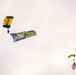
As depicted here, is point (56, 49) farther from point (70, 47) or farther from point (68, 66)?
point (68, 66)

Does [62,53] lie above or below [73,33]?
below

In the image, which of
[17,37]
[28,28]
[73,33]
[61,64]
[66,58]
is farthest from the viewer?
[61,64]

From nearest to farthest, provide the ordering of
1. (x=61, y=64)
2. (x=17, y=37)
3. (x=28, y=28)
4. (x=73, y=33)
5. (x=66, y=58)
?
(x=17, y=37) < (x=28, y=28) < (x=73, y=33) < (x=66, y=58) < (x=61, y=64)

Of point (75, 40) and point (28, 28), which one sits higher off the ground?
point (28, 28)

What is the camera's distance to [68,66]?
116m

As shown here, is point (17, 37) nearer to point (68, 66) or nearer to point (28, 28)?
point (28, 28)

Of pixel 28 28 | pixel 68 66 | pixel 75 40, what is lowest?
pixel 68 66

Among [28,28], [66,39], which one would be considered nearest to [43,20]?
[28,28]

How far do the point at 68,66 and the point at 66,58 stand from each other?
32.5ft

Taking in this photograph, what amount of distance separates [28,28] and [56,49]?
25.1 metres

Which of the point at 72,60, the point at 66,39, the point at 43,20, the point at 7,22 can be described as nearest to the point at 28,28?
the point at 43,20

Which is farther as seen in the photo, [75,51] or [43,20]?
[75,51]

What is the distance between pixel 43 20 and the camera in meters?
93.8

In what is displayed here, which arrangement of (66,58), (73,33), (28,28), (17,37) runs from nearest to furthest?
(17,37), (28,28), (73,33), (66,58)
